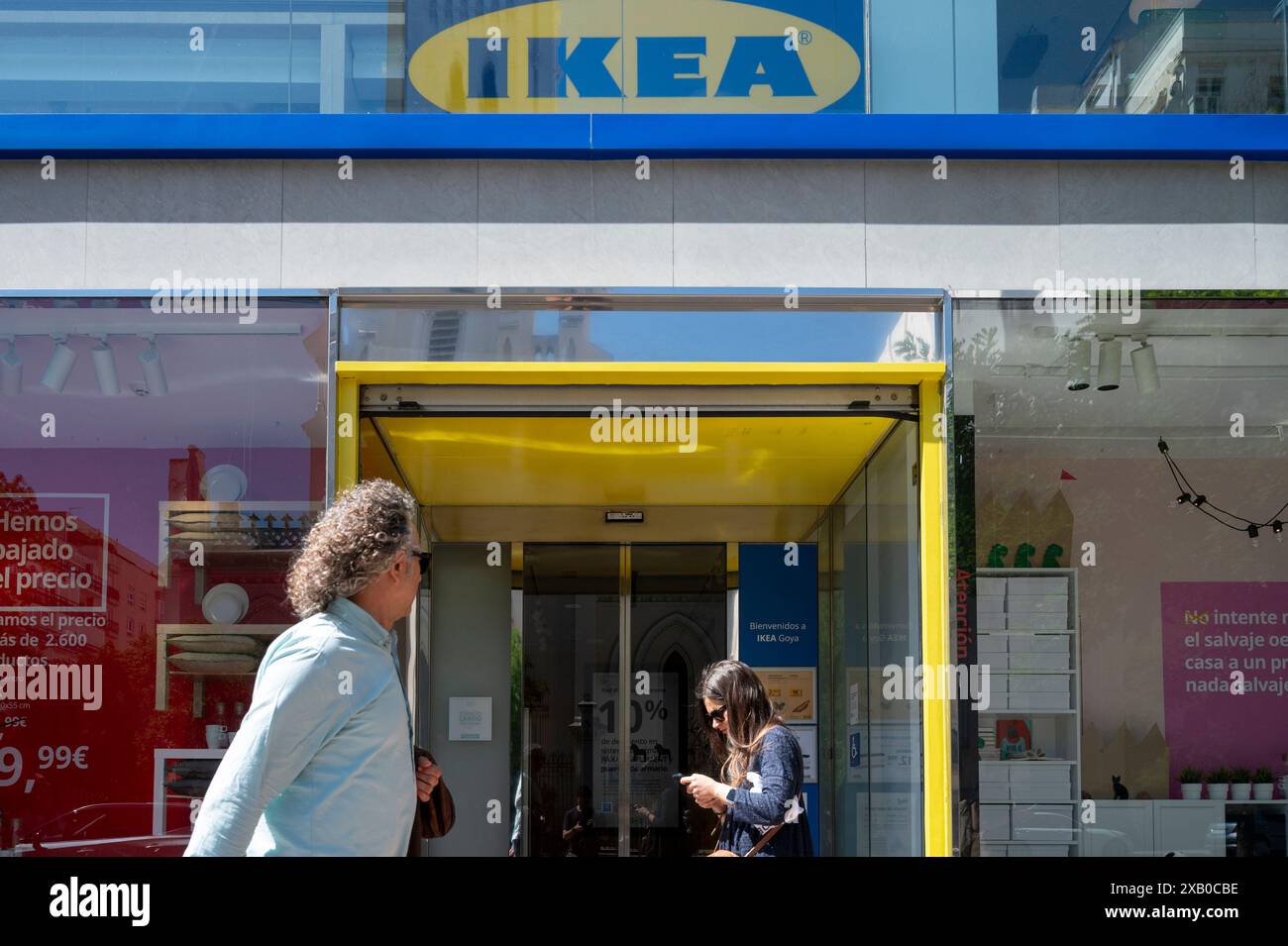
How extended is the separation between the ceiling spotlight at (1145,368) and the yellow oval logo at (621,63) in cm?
165

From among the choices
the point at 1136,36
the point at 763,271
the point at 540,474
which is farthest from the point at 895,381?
the point at 540,474

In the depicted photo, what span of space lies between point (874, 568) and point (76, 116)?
406cm

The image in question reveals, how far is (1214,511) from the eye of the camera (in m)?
6.14

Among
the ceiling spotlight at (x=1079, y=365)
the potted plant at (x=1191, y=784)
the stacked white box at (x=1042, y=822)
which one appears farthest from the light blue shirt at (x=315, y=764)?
the potted plant at (x=1191, y=784)

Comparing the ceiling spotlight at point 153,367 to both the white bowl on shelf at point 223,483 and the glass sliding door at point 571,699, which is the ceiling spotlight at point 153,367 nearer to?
the white bowl on shelf at point 223,483

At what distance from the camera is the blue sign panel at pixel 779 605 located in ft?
27.9

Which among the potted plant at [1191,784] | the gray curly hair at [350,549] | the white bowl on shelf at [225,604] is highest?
the gray curly hair at [350,549]

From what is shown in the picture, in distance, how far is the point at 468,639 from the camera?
855 centimetres

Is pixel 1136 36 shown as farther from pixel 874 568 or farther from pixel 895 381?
pixel 874 568

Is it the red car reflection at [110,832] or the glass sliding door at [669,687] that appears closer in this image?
the red car reflection at [110,832]

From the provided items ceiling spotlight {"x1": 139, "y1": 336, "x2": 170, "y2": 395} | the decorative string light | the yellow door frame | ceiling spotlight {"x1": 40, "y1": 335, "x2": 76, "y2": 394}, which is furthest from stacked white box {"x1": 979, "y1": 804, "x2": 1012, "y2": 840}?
ceiling spotlight {"x1": 40, "y1": 335, "x2": 76, "y2": 394}

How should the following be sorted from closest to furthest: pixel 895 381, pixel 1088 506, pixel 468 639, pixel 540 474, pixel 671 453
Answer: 1. pixel 895 381
2. pixel 1088 506
3. pixel 671 453
4. pixel 540 474
5. pixel 468 639

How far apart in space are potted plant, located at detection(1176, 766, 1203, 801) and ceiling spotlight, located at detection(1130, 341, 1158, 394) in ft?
5.80

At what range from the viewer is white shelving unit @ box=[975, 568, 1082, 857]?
5500mm
